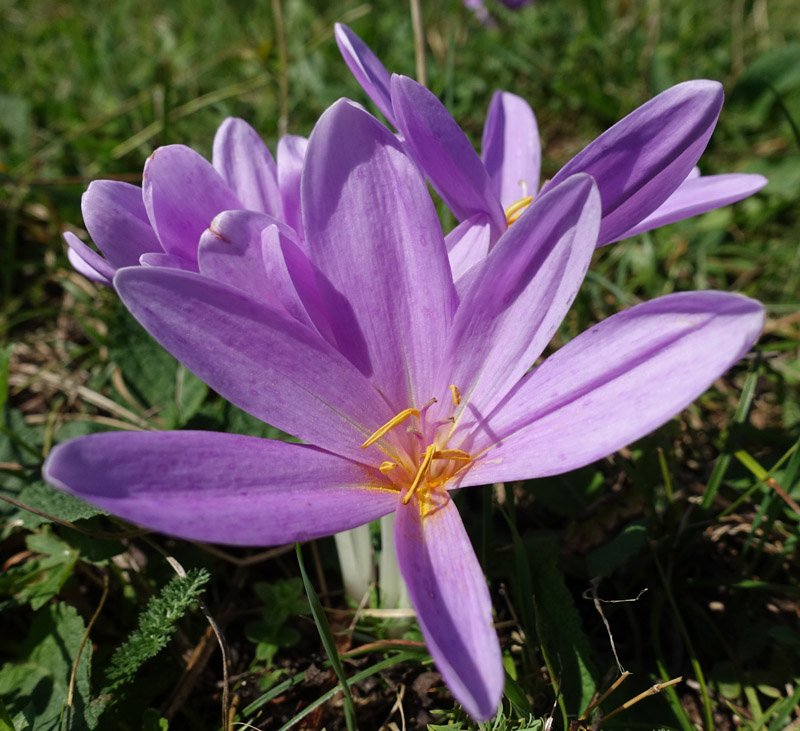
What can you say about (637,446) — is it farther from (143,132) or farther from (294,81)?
(294,81)

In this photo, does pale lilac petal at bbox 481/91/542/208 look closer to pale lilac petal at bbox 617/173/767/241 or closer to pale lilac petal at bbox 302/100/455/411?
pale lilac petal at bbox 617/173/767/241

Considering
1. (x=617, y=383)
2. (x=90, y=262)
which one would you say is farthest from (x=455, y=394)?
(x=90, y=262)

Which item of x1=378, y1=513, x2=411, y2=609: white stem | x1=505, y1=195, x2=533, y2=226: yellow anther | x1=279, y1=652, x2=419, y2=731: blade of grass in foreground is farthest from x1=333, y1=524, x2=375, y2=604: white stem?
x1=505, y1=195, x2=533, y2=226: yellow anther

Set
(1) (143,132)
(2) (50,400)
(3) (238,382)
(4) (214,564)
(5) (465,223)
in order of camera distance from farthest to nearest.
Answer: (1) (143,132)
(2) (50,400)
(4) (214,564)
(5) (465,223)
(3) (238,382)

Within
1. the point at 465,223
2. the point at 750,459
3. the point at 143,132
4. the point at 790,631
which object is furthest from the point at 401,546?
the point at 143,132

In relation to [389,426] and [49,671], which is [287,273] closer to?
[389,426]

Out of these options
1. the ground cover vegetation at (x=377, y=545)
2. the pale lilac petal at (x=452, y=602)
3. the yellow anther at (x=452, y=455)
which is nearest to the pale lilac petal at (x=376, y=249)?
the yellow anther at (x=452, y=455)

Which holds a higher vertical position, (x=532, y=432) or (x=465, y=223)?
(x=465, y=223)
